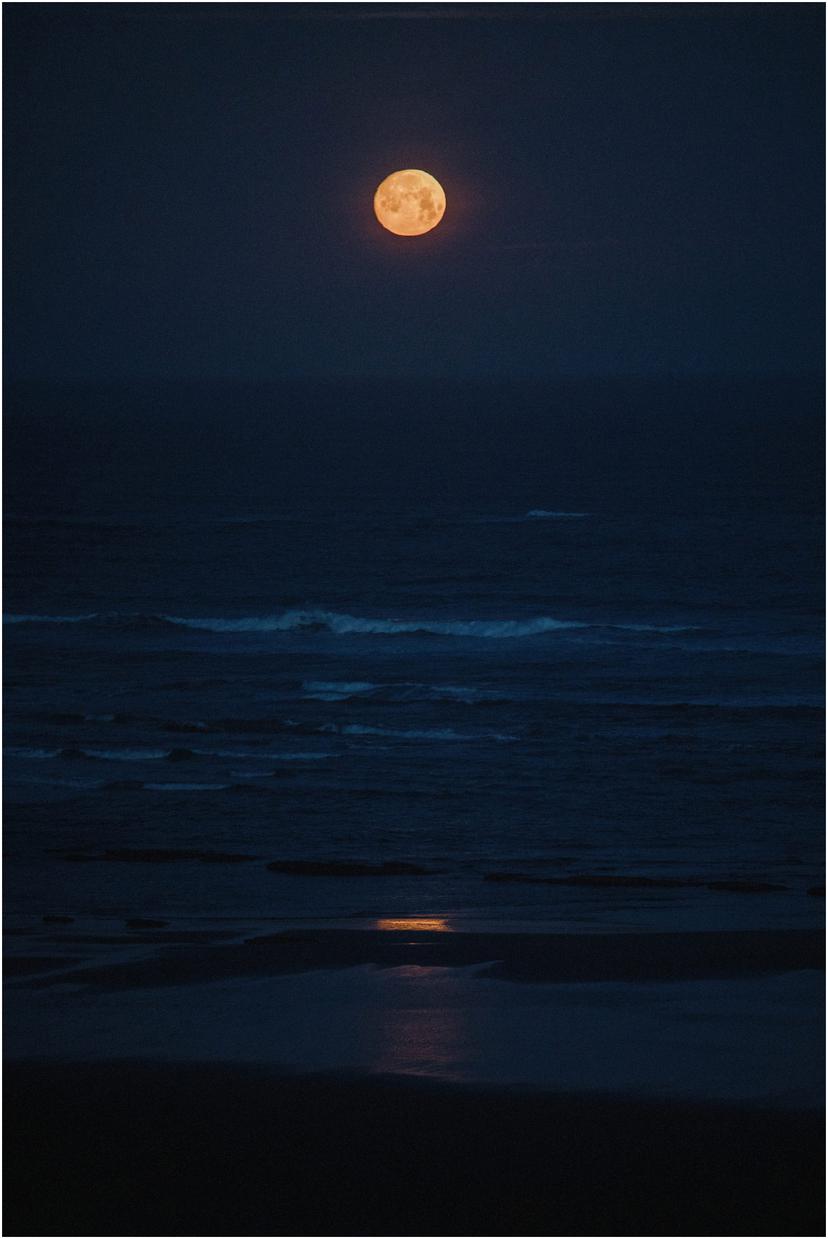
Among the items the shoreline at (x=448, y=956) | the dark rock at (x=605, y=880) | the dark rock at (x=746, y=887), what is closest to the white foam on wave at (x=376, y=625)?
the dark rock at (x=605, y=880)

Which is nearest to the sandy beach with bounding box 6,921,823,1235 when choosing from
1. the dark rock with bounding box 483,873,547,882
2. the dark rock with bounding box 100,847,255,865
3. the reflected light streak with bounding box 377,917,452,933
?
the reflected light streak with bounding box 377,917,452,933

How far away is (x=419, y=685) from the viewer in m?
16.4

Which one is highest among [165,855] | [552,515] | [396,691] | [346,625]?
[552,515]

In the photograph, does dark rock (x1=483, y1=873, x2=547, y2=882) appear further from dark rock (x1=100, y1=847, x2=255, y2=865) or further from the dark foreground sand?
the dark foreground sand

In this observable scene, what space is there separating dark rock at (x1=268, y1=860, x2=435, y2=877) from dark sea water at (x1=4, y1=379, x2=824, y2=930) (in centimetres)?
9

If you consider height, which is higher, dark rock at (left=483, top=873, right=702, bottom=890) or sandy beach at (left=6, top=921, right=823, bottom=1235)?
dark rock at (left=483, top=873, right=702, bottom=890)

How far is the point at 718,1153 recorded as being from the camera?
5074 millimetres

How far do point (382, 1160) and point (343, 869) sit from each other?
461 centimetres

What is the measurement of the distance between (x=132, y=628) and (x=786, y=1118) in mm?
15012

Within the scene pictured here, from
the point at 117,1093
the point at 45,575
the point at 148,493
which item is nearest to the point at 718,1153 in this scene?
the point at 117,1093

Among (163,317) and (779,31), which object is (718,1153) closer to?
(779,31)

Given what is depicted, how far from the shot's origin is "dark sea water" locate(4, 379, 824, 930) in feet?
31.3

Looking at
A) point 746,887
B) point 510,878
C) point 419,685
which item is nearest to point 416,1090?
point 510,878

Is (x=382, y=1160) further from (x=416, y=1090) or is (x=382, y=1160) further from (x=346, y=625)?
(x=346, y=625)
